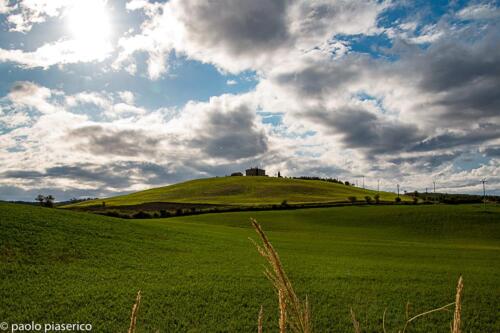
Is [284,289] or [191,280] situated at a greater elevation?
[284,289]

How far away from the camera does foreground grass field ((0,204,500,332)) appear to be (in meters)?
12.6

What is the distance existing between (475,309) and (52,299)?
52.0 ft

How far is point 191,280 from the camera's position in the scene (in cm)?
1728

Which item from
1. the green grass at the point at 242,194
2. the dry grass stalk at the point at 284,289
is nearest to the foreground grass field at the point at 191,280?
the dry grass stalk at the point at 284,289

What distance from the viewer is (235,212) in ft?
249

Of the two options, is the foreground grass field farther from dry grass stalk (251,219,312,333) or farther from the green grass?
the green grass

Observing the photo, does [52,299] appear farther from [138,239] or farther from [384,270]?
[384,270]

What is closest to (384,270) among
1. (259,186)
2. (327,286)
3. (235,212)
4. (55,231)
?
(327,286)

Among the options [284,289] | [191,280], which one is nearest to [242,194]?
[191,280]

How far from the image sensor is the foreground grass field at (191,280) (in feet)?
41.2

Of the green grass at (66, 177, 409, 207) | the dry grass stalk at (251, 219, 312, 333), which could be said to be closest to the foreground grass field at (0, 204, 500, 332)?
the dry grass stalk at (251, 219, 312, 333)

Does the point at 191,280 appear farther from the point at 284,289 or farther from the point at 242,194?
the point at 242,194

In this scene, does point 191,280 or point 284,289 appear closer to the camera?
point 284,289

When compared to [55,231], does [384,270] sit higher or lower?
lower
